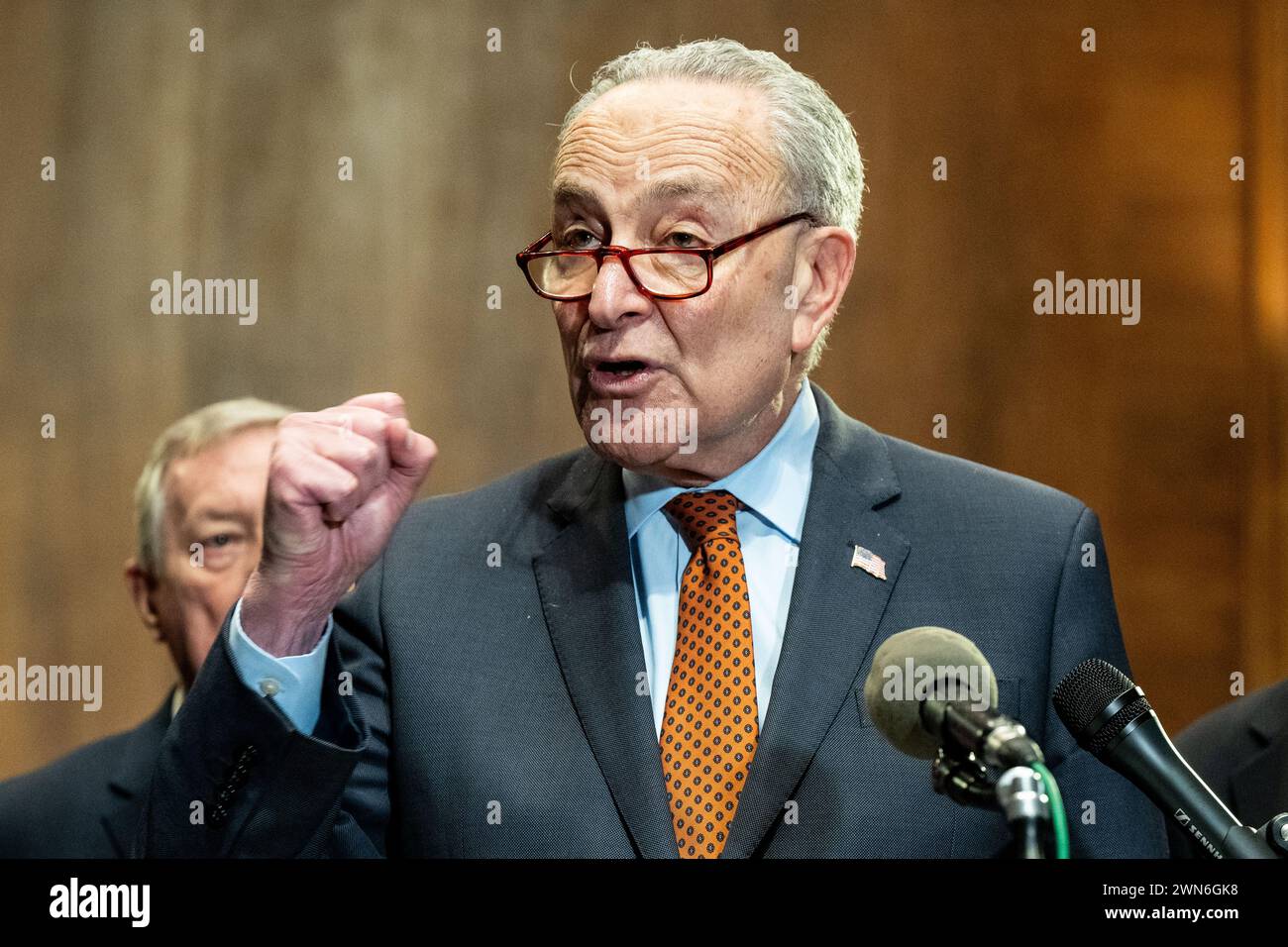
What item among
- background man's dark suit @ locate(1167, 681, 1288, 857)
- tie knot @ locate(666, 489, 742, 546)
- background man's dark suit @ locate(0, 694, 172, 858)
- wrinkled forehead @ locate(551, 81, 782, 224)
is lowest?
background man's dark suit @ locate(0, 694, 172, 858)

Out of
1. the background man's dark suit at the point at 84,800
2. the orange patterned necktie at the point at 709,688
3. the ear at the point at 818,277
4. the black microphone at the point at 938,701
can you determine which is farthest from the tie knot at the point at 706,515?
the background man's dark suit at the point at 84,800

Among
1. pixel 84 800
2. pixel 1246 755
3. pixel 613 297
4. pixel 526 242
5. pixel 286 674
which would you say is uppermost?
pixel 526 242

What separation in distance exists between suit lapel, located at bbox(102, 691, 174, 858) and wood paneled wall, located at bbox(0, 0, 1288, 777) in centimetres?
47

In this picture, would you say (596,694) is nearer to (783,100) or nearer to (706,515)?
(706,515)

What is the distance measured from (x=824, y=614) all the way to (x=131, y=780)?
1706mm

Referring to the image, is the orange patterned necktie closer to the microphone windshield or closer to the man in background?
the microphone windshield

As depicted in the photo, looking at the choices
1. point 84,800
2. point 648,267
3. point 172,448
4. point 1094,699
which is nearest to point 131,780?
point 84,800

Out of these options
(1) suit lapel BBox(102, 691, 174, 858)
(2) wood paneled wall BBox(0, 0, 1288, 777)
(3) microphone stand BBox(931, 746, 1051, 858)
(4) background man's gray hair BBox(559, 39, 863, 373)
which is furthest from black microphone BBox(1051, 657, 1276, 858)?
(1) suit lapel BBox(102, 691, 174, 858)

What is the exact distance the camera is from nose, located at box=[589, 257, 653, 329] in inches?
71.1

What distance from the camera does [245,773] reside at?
1582 mm

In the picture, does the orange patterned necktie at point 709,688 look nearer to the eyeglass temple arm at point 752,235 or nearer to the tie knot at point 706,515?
the tie knot at point 706,515
